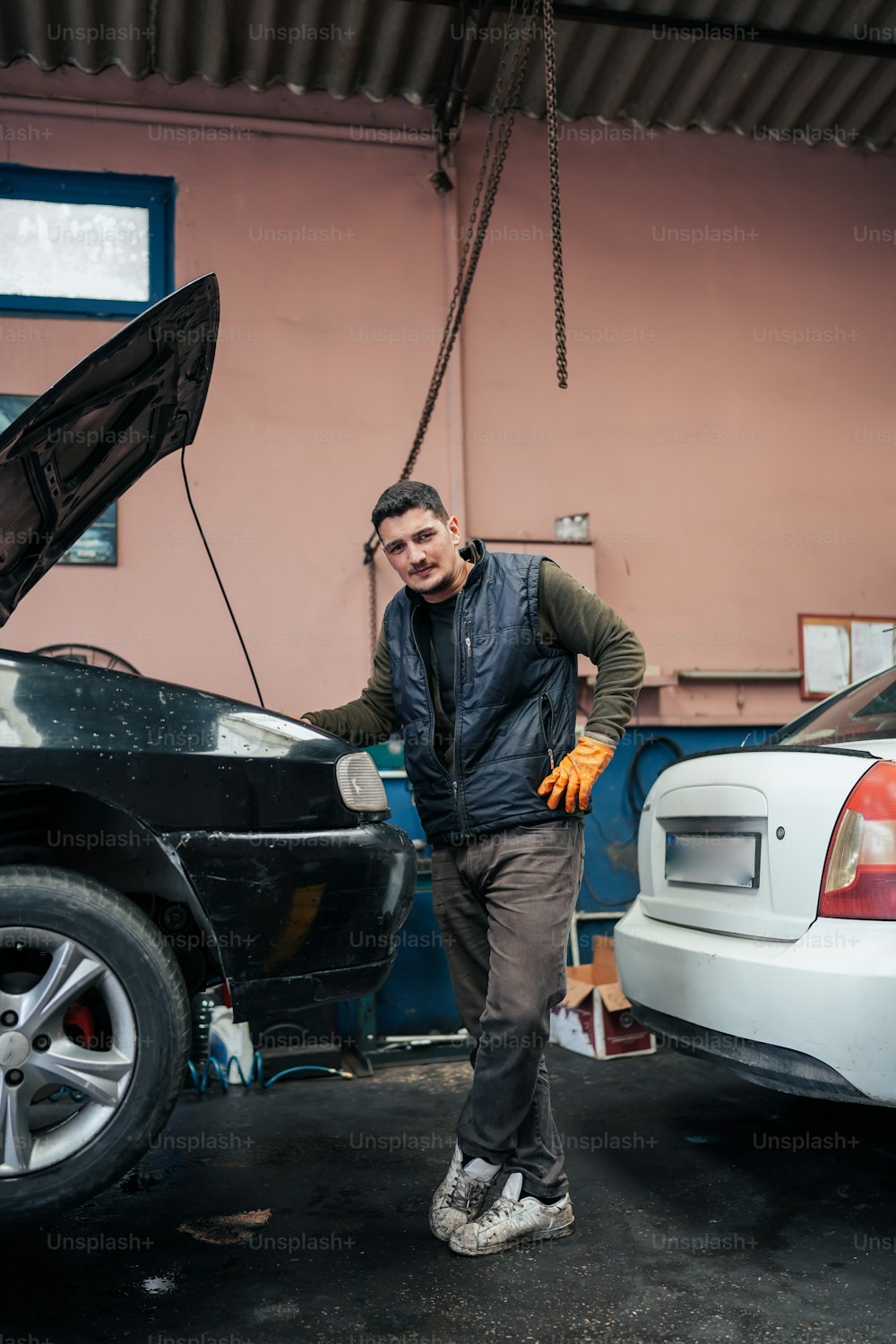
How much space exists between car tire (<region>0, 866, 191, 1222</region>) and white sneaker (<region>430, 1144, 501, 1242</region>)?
77 centimetres

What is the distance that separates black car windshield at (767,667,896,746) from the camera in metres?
2.77

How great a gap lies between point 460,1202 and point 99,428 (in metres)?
1.90

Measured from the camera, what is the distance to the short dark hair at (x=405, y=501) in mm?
2568

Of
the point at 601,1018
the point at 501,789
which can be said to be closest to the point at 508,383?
the point at 601,1018

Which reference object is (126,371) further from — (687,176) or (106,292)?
(687,176)

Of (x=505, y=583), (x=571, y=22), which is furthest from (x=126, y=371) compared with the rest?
(x=571, y=22)

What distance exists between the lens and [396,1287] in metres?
2.23

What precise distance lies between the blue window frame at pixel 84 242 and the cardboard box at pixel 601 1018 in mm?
3540

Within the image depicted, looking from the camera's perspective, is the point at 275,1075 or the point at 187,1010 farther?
the point at 275,1075

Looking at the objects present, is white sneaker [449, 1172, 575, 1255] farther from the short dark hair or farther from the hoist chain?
the hoist chain

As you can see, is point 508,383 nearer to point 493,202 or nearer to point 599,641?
point 493,202

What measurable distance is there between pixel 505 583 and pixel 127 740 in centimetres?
98

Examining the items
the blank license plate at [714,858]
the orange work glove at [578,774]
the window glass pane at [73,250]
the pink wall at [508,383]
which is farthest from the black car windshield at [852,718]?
the window glass pane at [73,250]

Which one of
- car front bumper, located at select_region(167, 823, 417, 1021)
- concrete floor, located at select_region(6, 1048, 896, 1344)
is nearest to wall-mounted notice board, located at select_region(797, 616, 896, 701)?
concrete floor, located at select_region(6, 1048, 896, 1344)
